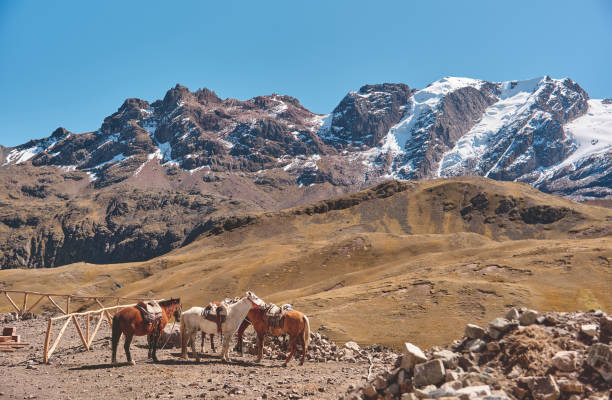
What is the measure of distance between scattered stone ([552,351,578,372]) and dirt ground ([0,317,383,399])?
8.48 m

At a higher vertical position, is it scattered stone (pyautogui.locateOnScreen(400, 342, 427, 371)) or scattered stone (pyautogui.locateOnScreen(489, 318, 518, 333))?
scattered stone (pyautogui.locateOnScreen(489, 318, 518, 333))

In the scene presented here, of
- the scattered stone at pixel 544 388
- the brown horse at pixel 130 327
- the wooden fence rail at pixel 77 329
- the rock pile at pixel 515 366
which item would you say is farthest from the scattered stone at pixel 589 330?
the wooden fence rail at pixel 77 329

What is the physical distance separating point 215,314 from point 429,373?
15031 millimetres

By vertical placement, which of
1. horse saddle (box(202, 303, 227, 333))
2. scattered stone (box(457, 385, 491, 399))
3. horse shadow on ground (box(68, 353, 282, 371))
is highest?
horse saddle (box(202, 303, 227, 333))

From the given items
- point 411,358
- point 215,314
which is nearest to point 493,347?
point 411,358

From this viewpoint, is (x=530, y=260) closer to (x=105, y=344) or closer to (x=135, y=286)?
(x=105, y=344)

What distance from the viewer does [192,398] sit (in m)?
16.3

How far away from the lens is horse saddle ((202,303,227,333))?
80.5 ft

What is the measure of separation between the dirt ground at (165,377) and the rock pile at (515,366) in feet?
15.6

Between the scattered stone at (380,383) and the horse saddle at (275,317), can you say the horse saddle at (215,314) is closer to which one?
the horse saddle at (275,317)

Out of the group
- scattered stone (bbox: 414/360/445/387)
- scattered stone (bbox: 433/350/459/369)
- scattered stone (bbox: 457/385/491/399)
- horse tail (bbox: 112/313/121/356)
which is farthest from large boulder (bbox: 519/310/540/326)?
horse tail (bbox: 112/313/121/356)

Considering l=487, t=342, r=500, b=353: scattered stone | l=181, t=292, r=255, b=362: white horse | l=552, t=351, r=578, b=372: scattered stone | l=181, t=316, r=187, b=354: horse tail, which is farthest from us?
l=181, t=316, r=187, b=354: horse tail

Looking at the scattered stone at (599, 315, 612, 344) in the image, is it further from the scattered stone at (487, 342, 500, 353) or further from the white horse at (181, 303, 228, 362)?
the white horse at (181, 303, 228, 362)

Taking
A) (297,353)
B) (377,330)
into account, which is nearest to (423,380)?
(297,353)
